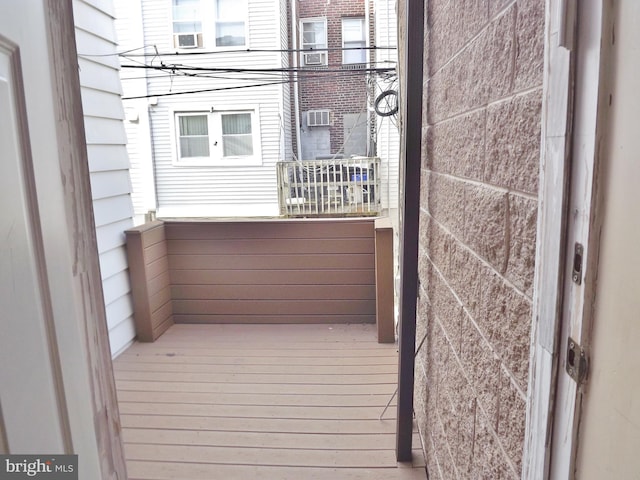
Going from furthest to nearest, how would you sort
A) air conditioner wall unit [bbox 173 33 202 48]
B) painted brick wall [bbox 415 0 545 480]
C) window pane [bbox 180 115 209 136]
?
window pane [bbox 180 115 209 136] < air conditioner wall unit [bbox 173 33 202 48] < painted brick wall [bbox 415 0 545 480]

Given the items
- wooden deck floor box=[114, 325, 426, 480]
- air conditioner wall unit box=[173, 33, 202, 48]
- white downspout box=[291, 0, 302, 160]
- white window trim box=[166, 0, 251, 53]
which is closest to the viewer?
wooden deck floor box=[114, 325, 426, 480]

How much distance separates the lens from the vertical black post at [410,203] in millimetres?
1664

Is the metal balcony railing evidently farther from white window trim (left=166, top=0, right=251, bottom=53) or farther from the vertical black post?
Answer: the vertical black post

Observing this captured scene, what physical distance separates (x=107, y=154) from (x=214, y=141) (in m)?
5.25

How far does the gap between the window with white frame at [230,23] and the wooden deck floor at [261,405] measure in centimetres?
Answer: 606

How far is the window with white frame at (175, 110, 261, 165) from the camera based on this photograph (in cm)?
819

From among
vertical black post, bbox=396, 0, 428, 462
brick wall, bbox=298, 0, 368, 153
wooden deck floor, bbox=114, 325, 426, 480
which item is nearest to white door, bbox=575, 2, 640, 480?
vertical black post, bbox=396, 0, 428, 462

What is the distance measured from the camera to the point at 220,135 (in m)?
8.20

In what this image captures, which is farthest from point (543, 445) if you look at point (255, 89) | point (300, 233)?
point (255, 89)

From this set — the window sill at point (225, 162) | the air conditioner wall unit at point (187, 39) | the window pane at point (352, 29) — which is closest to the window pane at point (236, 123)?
the window sill at point (225, 162)

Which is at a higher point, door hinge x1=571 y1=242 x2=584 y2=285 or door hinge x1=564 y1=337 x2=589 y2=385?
door hinge x1=571 y1=242 x2=584 y2=285

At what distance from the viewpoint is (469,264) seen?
1.26m

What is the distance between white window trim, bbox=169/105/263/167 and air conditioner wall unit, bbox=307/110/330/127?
6.45 feet

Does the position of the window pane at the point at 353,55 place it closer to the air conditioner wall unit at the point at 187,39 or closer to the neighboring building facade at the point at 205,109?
the neighboring building facade at the point at 205,109
